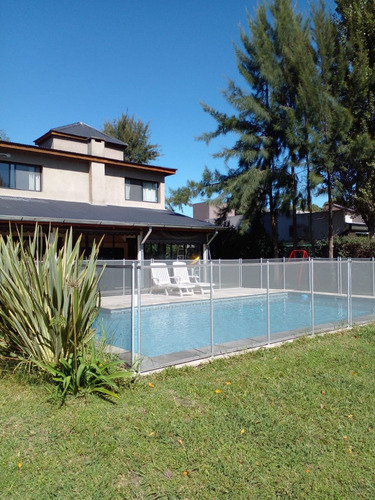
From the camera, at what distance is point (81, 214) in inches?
614

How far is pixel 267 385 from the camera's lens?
4.63 meters

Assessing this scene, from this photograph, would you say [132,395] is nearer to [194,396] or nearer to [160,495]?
[194,396]

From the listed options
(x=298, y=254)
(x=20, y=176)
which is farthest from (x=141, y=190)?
(x=298, y=254)

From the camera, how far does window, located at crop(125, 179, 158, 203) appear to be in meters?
21.0

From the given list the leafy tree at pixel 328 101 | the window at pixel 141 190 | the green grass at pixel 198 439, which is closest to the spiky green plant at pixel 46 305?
the green grass at pixel 198 439

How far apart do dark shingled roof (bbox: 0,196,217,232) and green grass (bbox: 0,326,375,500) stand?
9501mm

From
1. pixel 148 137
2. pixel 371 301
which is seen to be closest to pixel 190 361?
pixel 371 301

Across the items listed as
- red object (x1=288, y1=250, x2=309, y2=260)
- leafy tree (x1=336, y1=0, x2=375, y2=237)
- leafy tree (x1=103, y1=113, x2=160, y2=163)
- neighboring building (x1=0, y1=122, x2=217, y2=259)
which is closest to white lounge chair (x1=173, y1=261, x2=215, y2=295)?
neighboring building (x1=0, y1=122, x2=217, y2=259)

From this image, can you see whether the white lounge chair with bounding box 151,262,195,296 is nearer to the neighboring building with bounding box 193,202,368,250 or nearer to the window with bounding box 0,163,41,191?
the window with bounding box 0,163,41,191

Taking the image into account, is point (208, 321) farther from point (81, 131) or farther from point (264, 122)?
point (81, 131)

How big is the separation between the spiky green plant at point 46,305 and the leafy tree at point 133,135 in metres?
38.1

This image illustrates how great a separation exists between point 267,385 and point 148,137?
4142 centimetres

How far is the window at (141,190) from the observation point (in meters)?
21.0

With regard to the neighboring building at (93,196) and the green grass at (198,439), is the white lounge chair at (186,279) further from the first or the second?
the green grass at (198,439)
